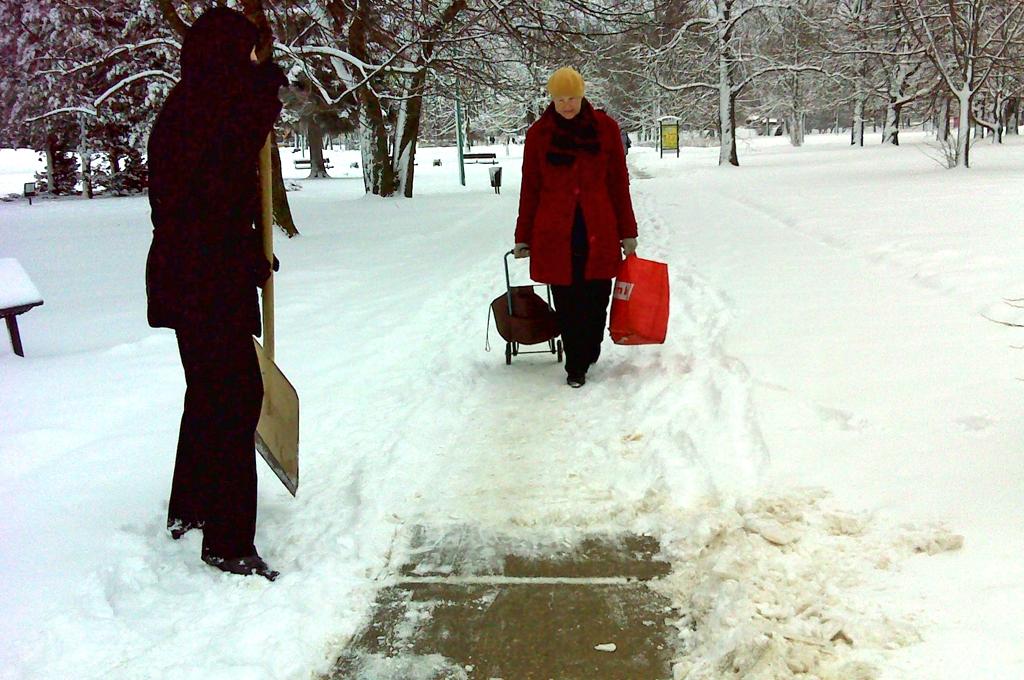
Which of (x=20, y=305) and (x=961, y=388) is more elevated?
(x=20, y=305)

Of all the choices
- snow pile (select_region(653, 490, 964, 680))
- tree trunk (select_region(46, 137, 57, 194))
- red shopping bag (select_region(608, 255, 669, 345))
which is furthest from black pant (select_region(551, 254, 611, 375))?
tree trunk (select_region(46, 137, 57, 194))

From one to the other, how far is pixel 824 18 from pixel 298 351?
32.2 meters

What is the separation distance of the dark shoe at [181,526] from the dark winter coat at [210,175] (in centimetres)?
89

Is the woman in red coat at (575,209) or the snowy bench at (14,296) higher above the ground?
the woman in red coat at (575,209)

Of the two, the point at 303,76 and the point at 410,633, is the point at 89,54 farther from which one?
the point at 410,633

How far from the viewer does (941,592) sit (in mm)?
2740

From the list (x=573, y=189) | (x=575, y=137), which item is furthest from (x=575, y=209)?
(x=575, y=137)

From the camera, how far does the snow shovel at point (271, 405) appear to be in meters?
3.26

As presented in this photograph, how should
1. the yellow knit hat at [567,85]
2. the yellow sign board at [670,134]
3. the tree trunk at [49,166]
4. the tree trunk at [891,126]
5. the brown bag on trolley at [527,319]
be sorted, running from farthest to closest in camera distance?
the yellow sign board at [670,134] → the tree trunk at [891,126] → the tree trunk at [49,166] → the brown bag on trolley at [527,319] → the yellow knit hat at [567,85]

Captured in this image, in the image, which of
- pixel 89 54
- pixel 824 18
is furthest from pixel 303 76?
pixel 824 18

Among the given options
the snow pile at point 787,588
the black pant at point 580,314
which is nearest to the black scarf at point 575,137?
the black pant at point 580,314

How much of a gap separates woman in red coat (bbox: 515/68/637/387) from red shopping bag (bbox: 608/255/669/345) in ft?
0.29

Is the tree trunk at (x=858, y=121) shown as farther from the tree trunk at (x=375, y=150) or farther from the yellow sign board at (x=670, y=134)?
the tree trunk at (x=375, y=150)

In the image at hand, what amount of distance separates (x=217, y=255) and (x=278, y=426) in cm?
Result: 90
